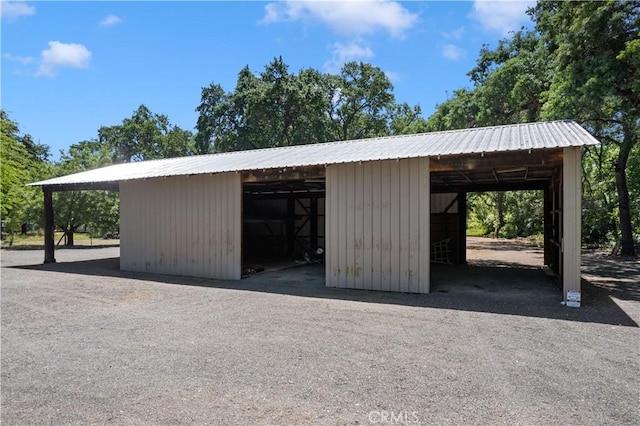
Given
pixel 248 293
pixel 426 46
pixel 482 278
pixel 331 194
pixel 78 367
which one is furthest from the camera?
pixel 426 46

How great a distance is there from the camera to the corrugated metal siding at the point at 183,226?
944 cm

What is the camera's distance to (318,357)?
3.95 meters

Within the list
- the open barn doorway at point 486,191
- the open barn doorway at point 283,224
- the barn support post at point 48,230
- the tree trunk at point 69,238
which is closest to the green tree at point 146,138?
the tree trunk at point 69,238

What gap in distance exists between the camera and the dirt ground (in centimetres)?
282

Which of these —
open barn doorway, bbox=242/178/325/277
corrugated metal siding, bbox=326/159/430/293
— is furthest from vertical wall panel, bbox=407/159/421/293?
open barn doorway, bbox=242/178/325/277

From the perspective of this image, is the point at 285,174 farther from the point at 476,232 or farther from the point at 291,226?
the point at 476,232

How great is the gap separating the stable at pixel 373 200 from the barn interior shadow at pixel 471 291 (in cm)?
47

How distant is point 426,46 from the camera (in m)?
15.1

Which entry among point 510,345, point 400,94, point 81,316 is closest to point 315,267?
point 81,316

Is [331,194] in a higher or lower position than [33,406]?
higher

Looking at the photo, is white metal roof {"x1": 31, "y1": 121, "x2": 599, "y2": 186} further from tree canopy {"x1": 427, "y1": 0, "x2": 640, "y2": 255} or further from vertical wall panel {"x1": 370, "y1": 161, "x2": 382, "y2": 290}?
tree canopy {"x1": 427, "y1": 0, "x2": 640, "y2": 255}

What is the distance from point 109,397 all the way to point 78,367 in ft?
3.00

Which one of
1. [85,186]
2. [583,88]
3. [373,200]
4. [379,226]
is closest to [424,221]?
[379,226]

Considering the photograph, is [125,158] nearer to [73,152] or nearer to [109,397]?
[73,152]
